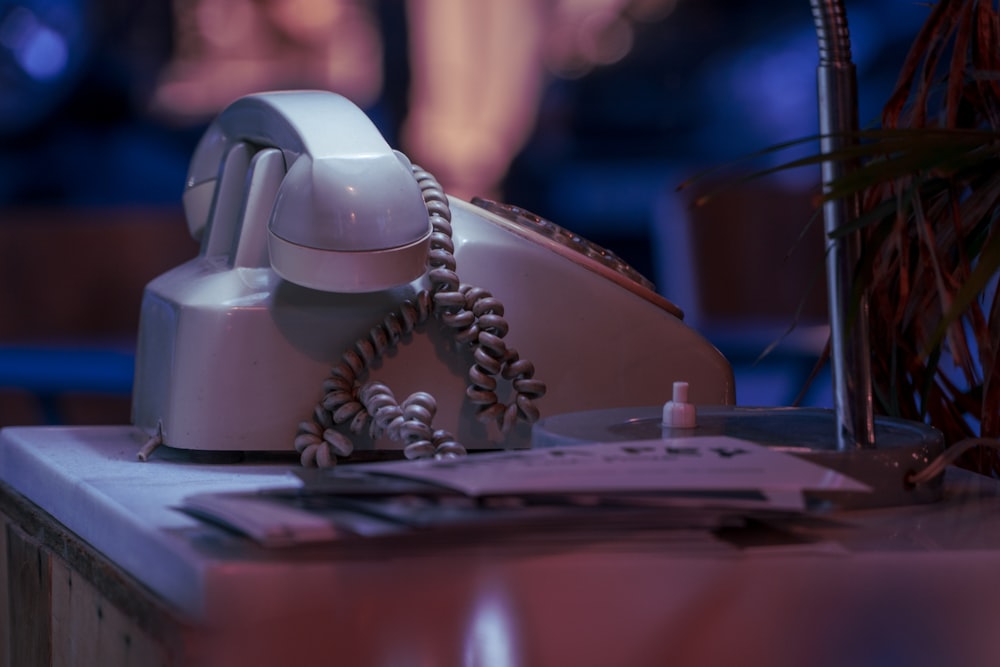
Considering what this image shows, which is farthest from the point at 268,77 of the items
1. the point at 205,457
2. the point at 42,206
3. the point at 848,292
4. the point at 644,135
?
the point at 848,292

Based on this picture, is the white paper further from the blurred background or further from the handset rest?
the blurred background

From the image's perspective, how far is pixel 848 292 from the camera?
0.59m

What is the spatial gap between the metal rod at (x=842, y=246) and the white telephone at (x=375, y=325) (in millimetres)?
221

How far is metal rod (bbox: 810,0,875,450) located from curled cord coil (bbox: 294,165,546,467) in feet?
0.72

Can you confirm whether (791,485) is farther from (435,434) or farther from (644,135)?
(644,135)

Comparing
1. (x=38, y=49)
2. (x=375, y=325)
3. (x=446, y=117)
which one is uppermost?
(x=38, y=49)

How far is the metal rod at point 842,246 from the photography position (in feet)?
1.94

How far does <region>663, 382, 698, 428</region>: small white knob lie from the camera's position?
2.14 feet

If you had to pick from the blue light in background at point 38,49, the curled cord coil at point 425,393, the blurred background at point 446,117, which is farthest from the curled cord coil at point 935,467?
the blue light in background at point 38,49

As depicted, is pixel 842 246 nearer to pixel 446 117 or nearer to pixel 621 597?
pixel 621 597

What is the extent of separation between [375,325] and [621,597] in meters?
0.31

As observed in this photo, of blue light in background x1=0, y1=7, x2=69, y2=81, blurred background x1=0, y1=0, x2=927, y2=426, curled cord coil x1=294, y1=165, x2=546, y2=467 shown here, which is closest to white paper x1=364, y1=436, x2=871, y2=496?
curled cord coil x1=294, y1=165, x2=546, y2=467

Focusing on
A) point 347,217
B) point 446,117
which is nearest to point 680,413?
point 347,217

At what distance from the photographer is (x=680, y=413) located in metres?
0.65
